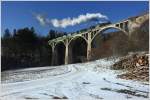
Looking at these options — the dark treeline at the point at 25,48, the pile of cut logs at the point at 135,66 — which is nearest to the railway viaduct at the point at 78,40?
the dark treeline at the point at 25,48

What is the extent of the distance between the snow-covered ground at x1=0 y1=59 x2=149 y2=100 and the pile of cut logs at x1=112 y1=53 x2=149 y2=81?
0.30 m

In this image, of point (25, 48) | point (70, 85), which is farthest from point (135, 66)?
point (25, 48)

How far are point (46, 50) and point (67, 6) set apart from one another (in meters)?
1.29

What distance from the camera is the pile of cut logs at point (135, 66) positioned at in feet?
23.1

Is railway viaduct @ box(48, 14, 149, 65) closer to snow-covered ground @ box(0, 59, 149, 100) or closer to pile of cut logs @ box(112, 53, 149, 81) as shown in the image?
snow-covered ground @ box(0, 59, 149, 100)

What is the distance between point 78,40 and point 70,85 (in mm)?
1242

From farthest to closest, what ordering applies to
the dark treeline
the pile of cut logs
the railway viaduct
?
the pile of cut logs → the railway viaduct → the dark treeline

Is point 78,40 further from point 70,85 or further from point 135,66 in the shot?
point 135,66

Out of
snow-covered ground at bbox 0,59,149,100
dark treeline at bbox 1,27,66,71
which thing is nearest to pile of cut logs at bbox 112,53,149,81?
snow-covered ground at bbox 0,59,149,100

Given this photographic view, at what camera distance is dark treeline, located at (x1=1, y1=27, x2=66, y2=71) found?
247 inches

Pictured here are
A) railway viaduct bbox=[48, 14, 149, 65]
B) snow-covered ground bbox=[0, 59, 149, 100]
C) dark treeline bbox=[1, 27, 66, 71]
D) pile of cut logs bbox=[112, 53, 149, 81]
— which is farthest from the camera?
pile of cut logs bbox=[112, 53, 149, 81]

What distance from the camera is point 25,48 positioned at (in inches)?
259

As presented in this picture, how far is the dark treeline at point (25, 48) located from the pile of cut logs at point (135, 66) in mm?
2159

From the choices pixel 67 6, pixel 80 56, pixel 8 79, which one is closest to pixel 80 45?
pixel 80 56
